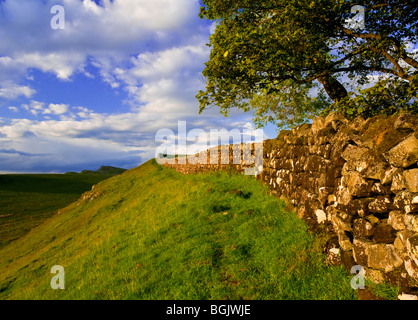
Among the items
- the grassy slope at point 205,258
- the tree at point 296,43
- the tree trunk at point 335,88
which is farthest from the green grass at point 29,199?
the tree trunk at point 335,88

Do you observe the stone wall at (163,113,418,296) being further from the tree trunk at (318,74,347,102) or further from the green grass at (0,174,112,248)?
the green grass at (0,174,112,248)

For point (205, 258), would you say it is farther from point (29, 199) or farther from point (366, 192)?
point (29, 199)

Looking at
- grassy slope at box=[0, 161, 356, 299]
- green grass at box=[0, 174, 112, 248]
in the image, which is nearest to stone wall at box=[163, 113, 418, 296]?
grassy slope at box=[0, 161, 356, 299]

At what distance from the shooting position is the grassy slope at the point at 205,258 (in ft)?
19.3

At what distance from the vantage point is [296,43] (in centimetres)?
1146

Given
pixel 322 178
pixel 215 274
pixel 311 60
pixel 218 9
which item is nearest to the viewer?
pixel 215 274

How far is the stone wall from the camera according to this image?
14.4 ft

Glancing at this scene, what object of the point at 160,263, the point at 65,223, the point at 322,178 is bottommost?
the point at 65,223

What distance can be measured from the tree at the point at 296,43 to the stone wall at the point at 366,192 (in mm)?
3851

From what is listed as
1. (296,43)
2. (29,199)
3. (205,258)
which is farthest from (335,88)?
(29,199)
